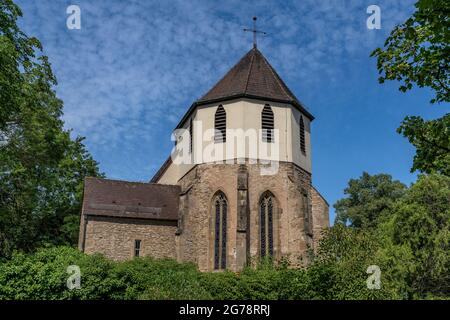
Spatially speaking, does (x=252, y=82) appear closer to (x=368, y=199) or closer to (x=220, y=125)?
(x=220, y=125)

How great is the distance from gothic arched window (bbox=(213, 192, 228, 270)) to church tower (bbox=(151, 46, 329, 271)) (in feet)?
0.17

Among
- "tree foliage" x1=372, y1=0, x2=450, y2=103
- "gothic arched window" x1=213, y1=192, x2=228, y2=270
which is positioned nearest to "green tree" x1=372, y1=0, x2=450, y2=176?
"tree foliage" x1=372, y1=0, x2=450, y2=103

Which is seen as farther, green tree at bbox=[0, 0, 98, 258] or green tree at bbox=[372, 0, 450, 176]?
green tree at bbox=[0, 0, 98, 258]

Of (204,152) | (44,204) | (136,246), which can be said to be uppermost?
(204,152)

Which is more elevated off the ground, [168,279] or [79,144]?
[79,144]

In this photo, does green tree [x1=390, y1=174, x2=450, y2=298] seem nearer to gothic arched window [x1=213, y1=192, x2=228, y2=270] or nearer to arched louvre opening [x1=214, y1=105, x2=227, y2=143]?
gothic arched window [x1=213, y1=192, x2=228, y2=270]

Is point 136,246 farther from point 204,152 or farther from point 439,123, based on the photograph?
point 439,123

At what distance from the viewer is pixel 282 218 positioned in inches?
1000

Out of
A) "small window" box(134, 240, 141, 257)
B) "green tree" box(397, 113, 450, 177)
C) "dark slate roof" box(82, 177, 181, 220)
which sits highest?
"dark slate roof" box(82, 177, 181, 220)

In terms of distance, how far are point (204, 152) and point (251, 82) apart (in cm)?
489

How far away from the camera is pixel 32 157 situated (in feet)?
80.8

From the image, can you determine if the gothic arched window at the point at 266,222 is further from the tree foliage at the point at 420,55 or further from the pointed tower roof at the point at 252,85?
the tree foliage at the point at 420,55

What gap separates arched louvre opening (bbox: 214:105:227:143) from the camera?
1053 inches
